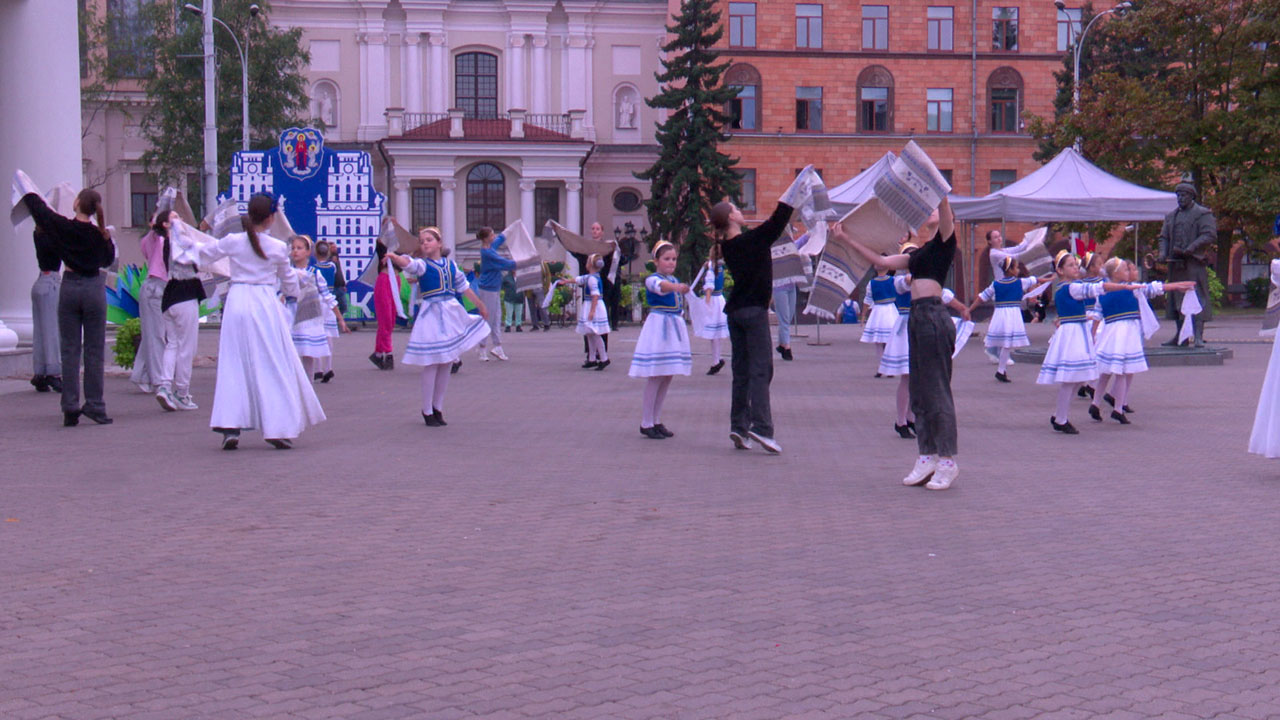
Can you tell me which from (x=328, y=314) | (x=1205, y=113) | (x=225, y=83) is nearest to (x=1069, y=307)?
(x=328, y=314)

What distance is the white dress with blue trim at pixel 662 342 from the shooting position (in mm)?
12312

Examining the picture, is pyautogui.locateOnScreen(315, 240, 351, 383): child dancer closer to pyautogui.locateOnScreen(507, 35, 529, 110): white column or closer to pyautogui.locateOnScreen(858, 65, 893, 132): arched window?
pyautogui.locateOnScreen(507, 35, 529, 110): white column

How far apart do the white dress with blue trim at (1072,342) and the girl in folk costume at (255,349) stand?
21.3 ft

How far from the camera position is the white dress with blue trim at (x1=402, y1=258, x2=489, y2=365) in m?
13.0

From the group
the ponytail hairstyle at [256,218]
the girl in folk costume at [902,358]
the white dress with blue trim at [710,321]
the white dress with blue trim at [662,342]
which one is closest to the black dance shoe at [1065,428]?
the girl in folk costume at [902,358]

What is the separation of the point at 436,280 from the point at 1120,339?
20.8ft

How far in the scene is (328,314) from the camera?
19453 mm

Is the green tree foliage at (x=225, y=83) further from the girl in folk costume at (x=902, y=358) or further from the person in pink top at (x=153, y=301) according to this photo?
the girl in folk costume at (x=902, y=358)

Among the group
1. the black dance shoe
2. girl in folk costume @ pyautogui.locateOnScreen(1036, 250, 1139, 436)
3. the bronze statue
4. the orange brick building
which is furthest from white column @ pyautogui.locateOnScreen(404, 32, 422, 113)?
the black dance shoe

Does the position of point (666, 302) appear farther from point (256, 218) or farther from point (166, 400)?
point (166, 400)

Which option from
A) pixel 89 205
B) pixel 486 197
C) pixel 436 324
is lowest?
pixel 436 324

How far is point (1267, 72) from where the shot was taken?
43.2 meters

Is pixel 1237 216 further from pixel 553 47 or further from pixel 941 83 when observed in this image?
pixel 553 47

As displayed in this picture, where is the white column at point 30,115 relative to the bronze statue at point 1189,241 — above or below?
above
